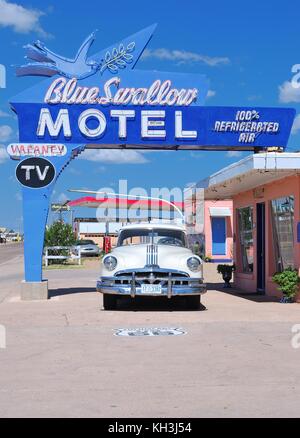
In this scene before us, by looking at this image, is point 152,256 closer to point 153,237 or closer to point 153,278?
point 153,278

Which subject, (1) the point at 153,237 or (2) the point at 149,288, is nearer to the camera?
(2) the point at 149,288

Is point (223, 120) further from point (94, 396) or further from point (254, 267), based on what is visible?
point (94, 396)

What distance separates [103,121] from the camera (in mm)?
14664

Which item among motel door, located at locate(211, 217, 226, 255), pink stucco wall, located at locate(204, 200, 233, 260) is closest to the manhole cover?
pink stucco wall, located at locate(204, 200, 233, 260)

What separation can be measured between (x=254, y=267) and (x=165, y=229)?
456 cm

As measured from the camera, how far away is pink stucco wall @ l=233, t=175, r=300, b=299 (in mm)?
14273

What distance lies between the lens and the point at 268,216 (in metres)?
16.3

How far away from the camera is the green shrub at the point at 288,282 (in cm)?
1390

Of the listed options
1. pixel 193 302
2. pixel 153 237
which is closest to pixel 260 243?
pixel 153 237

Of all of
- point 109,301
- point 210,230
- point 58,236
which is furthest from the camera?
point 210,230

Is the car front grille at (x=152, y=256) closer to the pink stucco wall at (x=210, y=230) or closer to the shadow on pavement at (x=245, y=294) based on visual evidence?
the shadow on pavement at (x=245, y=294)

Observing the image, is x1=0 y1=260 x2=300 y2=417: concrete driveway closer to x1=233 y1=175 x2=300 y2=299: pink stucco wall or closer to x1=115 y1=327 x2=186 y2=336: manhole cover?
x1=115 y1=327 x2=186 y2=336: manhole cover

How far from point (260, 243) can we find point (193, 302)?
16.3 feet

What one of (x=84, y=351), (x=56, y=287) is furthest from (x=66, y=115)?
(x=84, y=351)
